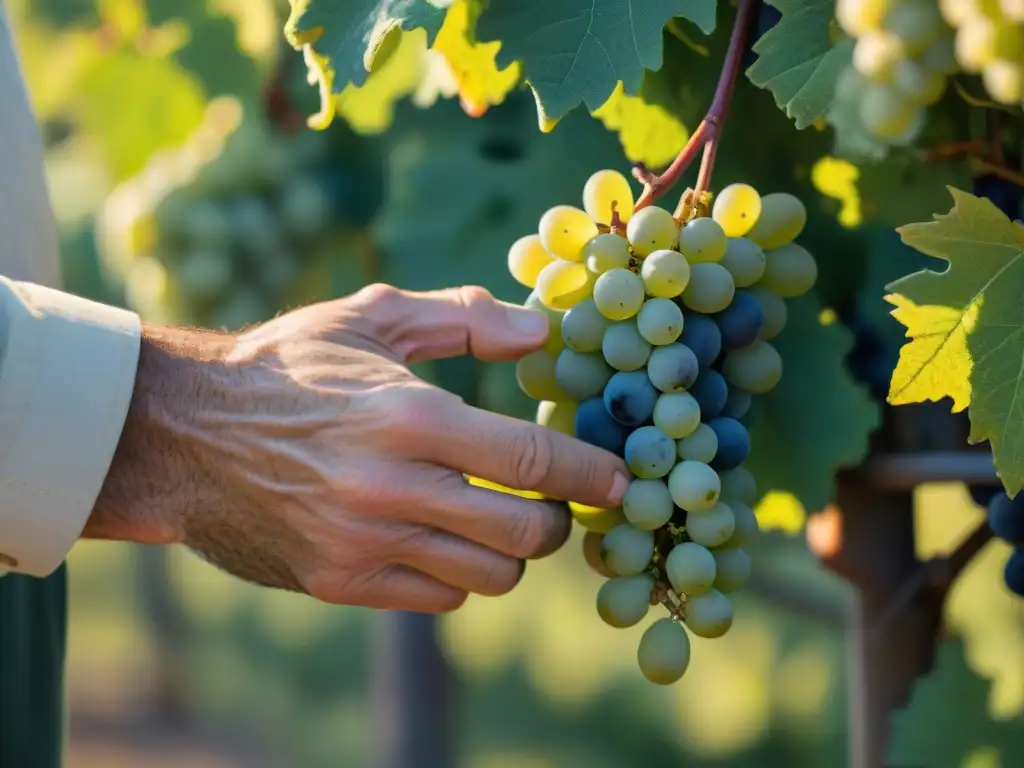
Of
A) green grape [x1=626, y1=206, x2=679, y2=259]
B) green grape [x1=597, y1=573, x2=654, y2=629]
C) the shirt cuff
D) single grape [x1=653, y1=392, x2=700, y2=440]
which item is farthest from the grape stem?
the shirt cuff

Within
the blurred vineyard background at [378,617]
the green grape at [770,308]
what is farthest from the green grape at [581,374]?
the blurred vineyard background at [378,617]

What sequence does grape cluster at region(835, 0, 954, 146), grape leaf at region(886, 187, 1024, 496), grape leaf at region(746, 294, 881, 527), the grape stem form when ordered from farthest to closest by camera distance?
grape leaf at region(746, 294, 881, 527)
the grape stem
grape leaf at region(886, 187, 1024, 496)
grape cluster at region(835, 0, 954, 146)

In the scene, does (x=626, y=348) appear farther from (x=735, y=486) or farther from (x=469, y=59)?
(x=469, y=59)

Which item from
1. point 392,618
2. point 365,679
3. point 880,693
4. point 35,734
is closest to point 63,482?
point 35,734

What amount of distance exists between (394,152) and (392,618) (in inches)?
33.1

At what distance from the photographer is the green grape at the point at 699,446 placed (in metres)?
0.76

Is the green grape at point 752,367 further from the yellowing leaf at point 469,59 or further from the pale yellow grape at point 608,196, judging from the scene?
the yellowing leaf at point 469,59

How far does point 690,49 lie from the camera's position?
91 centimetres

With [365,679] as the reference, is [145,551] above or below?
above

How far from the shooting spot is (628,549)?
2.50ft

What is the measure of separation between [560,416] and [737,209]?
0.58 ft

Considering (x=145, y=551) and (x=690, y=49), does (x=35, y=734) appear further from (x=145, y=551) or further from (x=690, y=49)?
(x=145, y=551)

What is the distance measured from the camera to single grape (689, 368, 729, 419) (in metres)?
0.78

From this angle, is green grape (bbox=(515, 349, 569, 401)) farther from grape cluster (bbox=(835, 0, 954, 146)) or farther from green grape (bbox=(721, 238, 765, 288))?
grape cluster (bbox=(835, 0, 954, 146))
